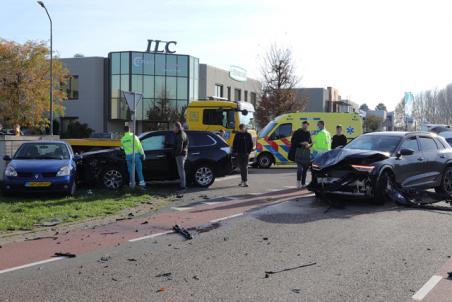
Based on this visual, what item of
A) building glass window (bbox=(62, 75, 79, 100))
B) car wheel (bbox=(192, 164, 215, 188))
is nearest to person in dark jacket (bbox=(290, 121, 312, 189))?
car wheel (bbox=(192, 164, 215, 188))

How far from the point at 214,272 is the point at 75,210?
499 cm

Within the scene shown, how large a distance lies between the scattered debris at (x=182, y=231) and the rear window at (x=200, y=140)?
229 inches

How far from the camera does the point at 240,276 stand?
18.0ft

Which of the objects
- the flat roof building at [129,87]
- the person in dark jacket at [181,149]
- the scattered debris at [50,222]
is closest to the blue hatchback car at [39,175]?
the scattered debris at [50,222]

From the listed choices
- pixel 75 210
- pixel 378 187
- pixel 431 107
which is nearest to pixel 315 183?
→ pixel 378 187

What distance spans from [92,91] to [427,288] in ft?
158

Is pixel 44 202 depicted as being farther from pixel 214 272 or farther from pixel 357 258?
pixel 357 258

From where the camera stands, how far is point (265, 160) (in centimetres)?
2122

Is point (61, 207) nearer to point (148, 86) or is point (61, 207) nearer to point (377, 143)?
point (377, 143)

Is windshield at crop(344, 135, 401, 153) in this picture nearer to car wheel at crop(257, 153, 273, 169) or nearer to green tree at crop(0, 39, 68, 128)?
car wheel at crop(257, 153, 273, 169)

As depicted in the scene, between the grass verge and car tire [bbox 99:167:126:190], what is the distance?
518 mm

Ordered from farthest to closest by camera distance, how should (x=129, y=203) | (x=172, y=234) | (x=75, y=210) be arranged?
1. (x=129, y=203)
2. (x=75, y=210)
3. (x=172, y=234)

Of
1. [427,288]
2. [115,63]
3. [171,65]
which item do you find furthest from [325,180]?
[115,63]

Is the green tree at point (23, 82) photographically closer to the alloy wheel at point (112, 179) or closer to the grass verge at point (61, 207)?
the alloy wheel at point (112, 179)
